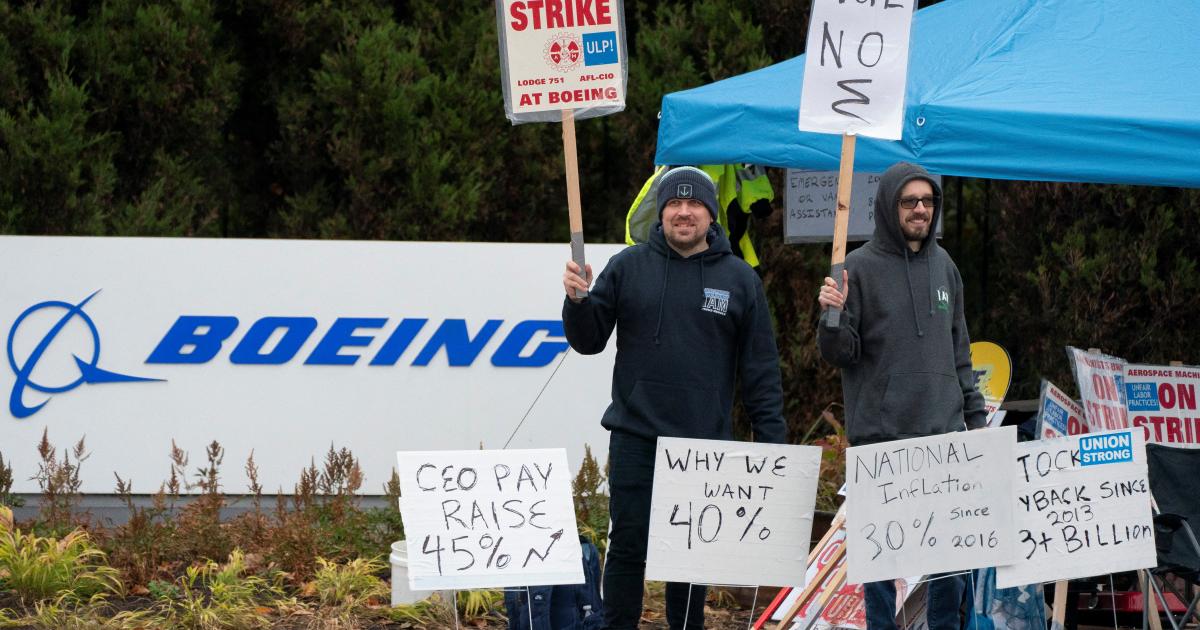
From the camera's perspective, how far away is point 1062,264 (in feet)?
32.0

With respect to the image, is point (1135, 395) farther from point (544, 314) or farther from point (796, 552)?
point (544, 314)

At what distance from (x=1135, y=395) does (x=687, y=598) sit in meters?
2.76

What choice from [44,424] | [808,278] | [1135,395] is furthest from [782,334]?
[44,424]

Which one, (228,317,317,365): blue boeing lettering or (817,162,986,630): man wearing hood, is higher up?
(228,317,317,365): blue boeing lettering

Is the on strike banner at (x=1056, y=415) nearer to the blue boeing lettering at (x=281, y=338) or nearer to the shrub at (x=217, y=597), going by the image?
the shrub at (x=217, y=597)

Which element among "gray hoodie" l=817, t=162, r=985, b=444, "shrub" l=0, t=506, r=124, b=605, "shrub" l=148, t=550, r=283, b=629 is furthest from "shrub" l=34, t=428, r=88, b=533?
"gray hoodie" l=817, t=162, r=985, b=444

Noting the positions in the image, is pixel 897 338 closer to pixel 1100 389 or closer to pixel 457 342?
pixel 1100 389

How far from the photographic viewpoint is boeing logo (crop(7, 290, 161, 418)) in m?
9.18

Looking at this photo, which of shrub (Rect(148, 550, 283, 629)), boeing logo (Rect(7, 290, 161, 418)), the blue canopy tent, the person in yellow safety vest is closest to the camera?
the blue canopy tent

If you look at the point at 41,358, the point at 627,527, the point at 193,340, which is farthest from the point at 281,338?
the point at 627,527

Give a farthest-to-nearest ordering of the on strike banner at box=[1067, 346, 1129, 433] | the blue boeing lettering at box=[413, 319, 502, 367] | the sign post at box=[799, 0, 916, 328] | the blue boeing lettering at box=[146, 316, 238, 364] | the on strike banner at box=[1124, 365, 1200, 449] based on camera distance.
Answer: the blue boeing lettering at box=[413, 319, 502, 367] < the blue boeing lettering at box=[146, 316, 238, 364] < the on strike banner at box=[1124, 365, 1200, 449] < the on strike banner at box=[1067, 346, 1129, 433] < the sign post at box=[799, 0, 916, 328]

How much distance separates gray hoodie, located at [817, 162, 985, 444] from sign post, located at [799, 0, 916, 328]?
0.29m

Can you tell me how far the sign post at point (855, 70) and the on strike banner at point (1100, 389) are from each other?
78.8 inches

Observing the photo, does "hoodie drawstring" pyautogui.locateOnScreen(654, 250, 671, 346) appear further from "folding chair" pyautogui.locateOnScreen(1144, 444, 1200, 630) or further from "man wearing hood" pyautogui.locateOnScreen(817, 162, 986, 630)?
"folding chair" pyautogui.locateOnScreen(1144, 444, 1200, 630)
